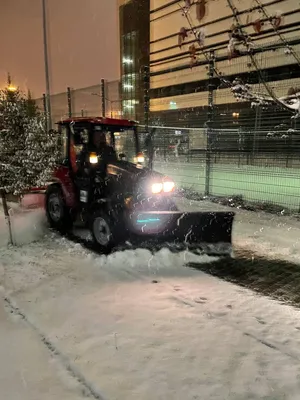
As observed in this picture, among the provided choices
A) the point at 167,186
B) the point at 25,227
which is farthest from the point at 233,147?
the point at 25,227

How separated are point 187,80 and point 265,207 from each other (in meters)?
5.89

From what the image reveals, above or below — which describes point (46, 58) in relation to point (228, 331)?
above

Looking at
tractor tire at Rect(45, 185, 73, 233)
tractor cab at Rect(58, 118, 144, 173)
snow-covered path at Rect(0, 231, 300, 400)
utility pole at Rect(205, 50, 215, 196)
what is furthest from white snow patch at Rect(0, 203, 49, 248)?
utility pole at Rect(205, 50, 215, 196)

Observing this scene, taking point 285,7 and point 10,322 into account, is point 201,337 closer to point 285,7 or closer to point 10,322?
point 10,322

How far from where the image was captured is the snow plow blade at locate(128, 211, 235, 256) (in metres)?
5.52

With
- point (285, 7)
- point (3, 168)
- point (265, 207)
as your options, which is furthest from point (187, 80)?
point (3, 168)

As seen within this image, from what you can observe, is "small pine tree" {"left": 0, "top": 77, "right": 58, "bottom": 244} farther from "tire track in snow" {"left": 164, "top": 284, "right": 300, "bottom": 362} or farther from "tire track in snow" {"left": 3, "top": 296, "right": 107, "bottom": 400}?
"tire track in snow" {"left": 164, "top": 284, "right": 300, "bottom": 362}

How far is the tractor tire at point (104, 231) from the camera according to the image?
5.68 metres

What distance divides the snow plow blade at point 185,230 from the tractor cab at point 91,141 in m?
1.45

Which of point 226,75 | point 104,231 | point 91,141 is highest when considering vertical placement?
point 226,75

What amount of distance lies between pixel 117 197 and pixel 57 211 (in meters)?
2.12

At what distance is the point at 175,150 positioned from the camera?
13680mm

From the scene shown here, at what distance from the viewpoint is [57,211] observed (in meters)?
7.45

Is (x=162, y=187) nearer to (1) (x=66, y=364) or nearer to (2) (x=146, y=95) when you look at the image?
(1) (x=66, y=364)
